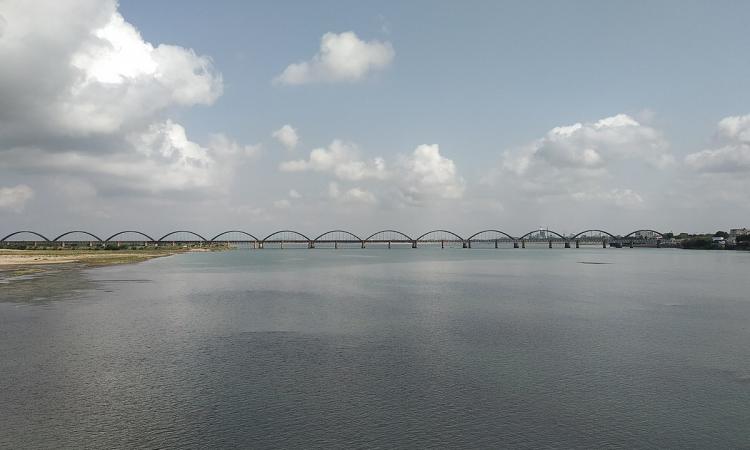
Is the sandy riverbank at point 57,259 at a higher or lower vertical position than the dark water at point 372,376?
higher

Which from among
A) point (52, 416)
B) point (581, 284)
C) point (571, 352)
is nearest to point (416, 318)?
point (571, 352)

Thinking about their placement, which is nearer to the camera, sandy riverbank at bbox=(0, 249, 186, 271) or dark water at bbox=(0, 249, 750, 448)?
dark water at bbox=(0, 249, 750, 448)

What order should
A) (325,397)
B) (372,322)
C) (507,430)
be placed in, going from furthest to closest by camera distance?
(372,322) → (325,397) → (507,430)

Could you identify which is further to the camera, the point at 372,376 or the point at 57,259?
the point at 57,259

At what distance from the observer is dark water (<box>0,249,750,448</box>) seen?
15.0 m

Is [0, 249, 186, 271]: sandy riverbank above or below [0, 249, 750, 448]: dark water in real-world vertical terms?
above

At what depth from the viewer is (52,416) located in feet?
52.5

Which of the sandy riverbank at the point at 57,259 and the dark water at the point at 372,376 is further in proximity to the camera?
the sandy riverbank at the point at 57,259

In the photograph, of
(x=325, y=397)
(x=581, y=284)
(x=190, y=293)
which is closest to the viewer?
Answer: (x=325, y=397)

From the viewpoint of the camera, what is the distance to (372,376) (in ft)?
68.9

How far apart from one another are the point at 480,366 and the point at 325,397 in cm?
806

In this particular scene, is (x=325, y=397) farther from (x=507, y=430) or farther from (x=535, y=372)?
(x=535, y=372)

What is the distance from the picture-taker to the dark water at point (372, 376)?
592 inches

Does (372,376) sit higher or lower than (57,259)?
lower
